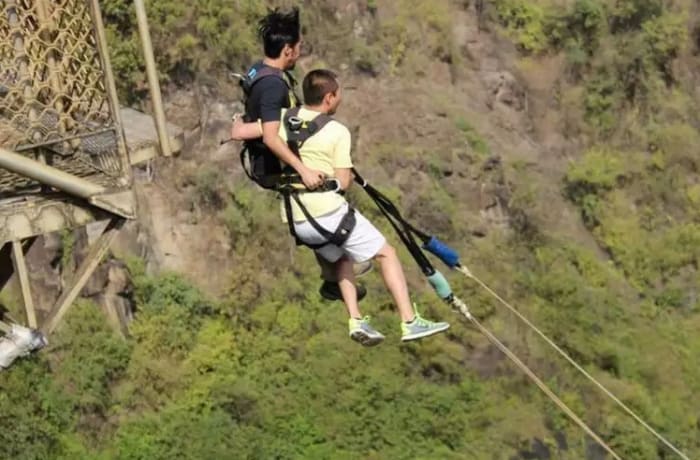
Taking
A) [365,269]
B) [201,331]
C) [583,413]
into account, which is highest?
[365,269]

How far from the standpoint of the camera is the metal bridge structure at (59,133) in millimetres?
4402

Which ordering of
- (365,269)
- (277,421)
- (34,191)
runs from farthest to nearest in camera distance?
(277,421)
(365,269)
(34,191)

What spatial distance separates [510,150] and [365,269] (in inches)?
506

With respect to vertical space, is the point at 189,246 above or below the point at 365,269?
below

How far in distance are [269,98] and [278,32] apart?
26 cm

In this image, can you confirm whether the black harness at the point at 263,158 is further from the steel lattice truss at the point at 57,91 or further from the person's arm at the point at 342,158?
the steel lattice truss at the point at 57,91

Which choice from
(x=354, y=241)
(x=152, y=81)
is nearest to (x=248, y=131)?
(x=152, y=81)

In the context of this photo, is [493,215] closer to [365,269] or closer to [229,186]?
[229,186]

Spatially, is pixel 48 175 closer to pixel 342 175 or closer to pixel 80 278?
pixel 80 278

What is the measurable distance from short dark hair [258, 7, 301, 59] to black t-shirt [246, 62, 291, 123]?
0.26 feet

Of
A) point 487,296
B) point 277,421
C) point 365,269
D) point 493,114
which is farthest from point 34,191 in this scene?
point 493,114

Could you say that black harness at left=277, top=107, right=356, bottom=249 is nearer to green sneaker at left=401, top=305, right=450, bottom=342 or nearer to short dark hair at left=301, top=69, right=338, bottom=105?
short dark hair at left=301, top=69, right=338, bottom=105

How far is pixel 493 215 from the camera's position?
17.2 meters

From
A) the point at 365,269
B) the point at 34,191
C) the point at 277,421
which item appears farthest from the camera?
the point at 277,421
